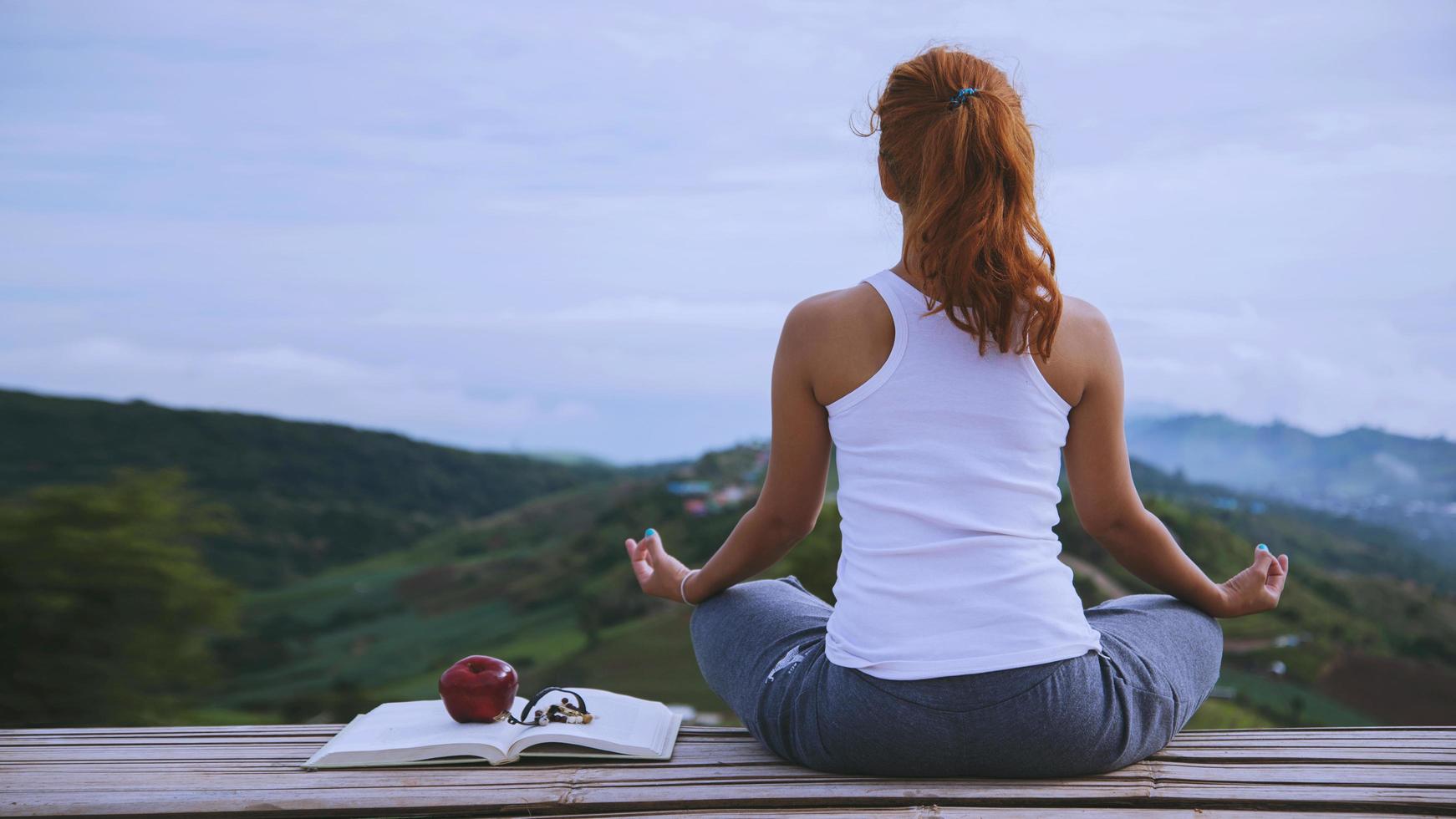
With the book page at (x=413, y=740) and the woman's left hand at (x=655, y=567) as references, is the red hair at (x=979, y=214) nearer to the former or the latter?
the woman's left hand at (x=655, y=567)

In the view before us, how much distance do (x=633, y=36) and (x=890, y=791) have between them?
593 cm

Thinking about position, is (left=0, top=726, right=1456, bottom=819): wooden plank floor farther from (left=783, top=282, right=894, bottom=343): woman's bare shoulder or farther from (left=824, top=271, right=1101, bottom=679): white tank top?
(left=783, top=282, right=894, bottom=343): woman's bare shoulder

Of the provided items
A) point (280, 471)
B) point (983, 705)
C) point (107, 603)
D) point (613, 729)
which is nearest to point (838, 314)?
point (983, 705)

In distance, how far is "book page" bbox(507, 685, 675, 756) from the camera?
75.3 inches

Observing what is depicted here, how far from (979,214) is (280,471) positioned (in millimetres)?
9777

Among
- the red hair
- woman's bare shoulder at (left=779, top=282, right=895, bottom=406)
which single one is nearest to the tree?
woman's bare shoulder at (left=779, top=282, right=895, bottom=406)

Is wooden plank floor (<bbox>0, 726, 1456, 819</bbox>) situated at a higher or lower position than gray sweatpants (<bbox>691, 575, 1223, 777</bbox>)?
lower

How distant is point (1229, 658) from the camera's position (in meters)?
6.01

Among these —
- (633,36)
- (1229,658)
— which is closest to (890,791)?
(1229,658)

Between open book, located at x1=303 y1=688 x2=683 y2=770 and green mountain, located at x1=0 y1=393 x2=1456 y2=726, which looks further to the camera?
green mountain, located at x1=0 y1=393 x2=1456 y2=726

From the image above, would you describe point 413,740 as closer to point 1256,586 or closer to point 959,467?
point 959,467

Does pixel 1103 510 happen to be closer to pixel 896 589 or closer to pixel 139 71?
pixel 896 589

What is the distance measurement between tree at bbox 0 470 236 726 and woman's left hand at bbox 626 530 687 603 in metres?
3.66

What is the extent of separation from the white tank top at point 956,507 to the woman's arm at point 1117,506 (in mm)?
124
